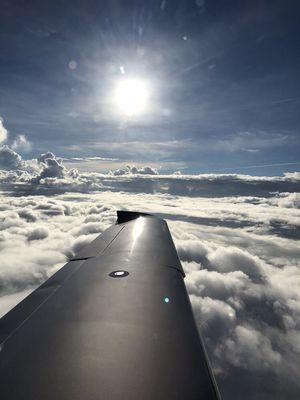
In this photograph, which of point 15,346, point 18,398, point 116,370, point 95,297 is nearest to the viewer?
point 18,398

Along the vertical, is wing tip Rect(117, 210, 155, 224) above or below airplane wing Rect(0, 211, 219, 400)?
above

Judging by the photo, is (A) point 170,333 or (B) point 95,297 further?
(B) point 95,297

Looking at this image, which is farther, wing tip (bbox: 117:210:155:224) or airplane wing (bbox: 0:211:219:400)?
wing tip (bbox: 117:210:155:224)

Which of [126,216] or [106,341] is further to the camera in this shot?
[126,216]

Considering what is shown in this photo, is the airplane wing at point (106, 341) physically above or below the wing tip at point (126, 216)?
below

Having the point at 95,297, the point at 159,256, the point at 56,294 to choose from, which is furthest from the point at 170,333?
the point at 159,256

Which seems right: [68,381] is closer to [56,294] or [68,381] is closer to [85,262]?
[56,294]

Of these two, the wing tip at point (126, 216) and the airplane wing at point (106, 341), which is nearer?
the airplane wing at point (106, 341)

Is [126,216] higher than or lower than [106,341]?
higher
